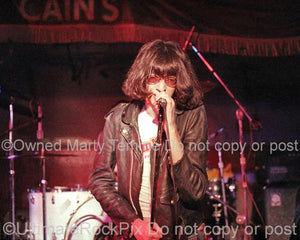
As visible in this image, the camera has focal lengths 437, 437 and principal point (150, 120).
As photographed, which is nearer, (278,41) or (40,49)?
(278,41)

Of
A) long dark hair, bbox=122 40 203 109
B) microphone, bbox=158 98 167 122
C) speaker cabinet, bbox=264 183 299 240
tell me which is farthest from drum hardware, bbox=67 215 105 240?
microphone, bbox=158 98 167 122

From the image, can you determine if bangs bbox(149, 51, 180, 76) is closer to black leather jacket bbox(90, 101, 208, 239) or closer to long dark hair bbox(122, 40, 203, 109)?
long dark hair bbox(122, 40, 203, 109)

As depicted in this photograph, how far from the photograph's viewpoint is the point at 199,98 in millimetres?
3035

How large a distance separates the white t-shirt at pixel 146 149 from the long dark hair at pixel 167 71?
0.17 m

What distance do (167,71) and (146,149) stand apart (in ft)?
1.78

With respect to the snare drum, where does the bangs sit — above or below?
above

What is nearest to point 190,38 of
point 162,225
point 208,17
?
point 208,17

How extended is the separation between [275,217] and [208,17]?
9.77ft

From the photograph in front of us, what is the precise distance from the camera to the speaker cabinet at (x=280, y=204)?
6105 millimetres

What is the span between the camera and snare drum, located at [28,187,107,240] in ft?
17.7

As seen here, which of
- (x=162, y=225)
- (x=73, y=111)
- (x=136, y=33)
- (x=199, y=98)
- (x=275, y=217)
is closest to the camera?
(x=162, y=225)

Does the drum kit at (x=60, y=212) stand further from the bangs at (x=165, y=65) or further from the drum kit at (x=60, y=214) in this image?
the bangs at (x=165, y=65)

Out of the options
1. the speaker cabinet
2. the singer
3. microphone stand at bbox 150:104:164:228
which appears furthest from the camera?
the speaker cabinet

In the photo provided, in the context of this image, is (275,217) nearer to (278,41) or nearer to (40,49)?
(278,41)
